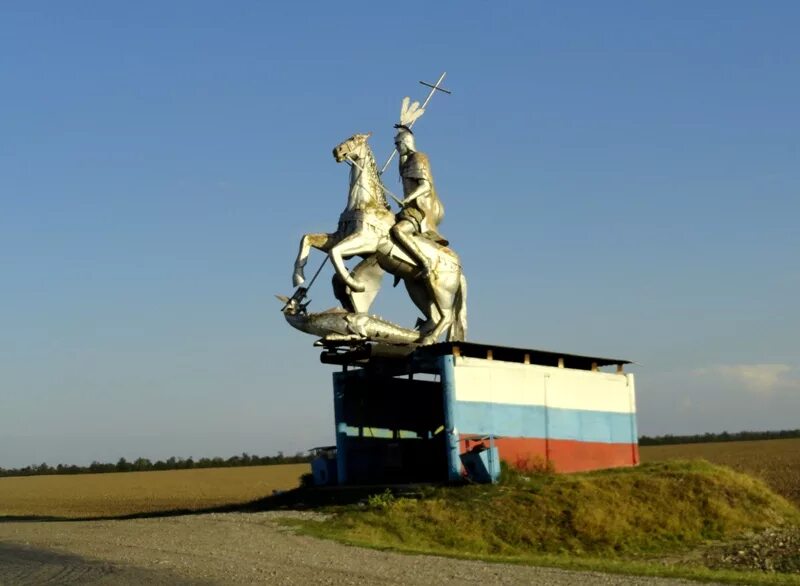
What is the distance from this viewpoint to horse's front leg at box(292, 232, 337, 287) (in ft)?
75.5

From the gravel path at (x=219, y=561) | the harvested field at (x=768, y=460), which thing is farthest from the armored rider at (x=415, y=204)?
the harvested field at (x=768, y=460)

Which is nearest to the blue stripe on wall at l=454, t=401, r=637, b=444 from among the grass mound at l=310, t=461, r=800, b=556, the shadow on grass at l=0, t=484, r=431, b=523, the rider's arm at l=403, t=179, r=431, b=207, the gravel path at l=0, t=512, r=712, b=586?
the grass mound at l=310, t=461, r=800, b=556

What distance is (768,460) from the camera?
44406 mm

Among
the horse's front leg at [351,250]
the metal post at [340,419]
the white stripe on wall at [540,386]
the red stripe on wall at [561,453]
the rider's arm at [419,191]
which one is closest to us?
the horse's front leg at [351,250]

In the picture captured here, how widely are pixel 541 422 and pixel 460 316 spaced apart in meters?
3.02

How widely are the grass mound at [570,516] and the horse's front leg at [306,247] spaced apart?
477 centimetres

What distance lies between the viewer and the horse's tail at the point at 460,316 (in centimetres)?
2531

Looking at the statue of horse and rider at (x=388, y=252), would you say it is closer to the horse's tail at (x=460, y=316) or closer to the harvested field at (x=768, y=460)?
the horse's tail at (x=460, y=316)

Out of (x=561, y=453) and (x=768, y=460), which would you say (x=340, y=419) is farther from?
(x=768, y=460)

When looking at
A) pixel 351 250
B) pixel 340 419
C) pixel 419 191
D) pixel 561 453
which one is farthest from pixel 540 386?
pixel 351 250

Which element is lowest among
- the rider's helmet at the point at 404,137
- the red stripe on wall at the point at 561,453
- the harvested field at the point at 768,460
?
the harvested field at the point at 768,460

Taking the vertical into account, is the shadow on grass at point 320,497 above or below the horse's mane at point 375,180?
below

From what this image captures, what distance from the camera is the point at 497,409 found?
2358 cm

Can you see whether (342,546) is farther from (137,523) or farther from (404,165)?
(404,165)
